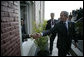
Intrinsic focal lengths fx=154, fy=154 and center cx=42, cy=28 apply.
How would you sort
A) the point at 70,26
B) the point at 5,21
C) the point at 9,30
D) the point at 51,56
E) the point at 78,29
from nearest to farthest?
the point at 5,21 → the point at 9,30 → the point at 70,26 → the point at 51,56 → the point at 78,29

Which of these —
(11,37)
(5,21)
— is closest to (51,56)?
(11,37)

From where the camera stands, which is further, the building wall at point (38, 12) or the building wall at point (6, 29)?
the building wall at point (38, 12)

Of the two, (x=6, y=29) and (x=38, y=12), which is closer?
(x=6, y=29)

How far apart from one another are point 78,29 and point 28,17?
2498mm

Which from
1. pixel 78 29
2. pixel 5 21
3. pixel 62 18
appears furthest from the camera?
pixel 78 29

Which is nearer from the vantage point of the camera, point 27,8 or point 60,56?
point 60,56

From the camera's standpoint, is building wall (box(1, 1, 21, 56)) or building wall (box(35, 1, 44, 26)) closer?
building wall (box(1, 1, 21, 56))

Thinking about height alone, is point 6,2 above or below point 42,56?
above

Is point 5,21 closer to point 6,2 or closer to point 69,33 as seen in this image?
point 6,2

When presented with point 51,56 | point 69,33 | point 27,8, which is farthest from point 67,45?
point 27,8

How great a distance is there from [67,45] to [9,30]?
1805 mm

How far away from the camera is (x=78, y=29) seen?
7395mm

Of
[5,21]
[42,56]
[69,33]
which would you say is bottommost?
[42,56]

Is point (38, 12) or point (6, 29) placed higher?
point (38, 12)
